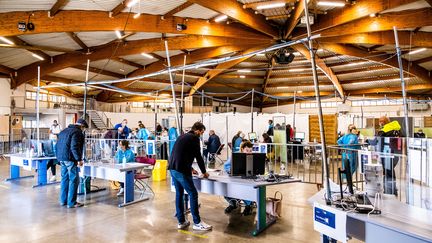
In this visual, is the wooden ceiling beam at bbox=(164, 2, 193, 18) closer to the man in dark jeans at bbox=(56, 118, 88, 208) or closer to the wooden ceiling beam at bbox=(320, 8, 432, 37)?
the wooden ceiling beam at bbox=(320, 8, 432, 37)

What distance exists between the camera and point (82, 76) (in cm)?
1762

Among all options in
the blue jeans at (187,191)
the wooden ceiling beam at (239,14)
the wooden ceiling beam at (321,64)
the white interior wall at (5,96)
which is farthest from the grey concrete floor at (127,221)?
the white interior wall at (5,96)

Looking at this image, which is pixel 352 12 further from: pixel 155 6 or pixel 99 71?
pixel 99 71

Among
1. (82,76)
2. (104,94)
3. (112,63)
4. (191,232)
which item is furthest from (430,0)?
(104,94)

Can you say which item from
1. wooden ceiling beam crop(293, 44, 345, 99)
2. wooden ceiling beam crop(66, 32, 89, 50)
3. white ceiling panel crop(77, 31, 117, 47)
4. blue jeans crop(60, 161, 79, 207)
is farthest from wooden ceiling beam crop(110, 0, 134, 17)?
wooden ceiling beam crop(293, 44, 345, 99)

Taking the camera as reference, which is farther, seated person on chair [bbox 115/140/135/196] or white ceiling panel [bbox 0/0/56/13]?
white ceiling panel [bbox 0/0/56/13]

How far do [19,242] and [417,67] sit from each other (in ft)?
60.1

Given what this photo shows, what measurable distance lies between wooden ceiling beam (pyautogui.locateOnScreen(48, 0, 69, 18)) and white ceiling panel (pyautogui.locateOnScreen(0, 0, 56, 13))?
0.08 meters

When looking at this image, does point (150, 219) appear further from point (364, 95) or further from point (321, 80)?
point (364, 95)

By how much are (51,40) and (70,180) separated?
762 centimetres

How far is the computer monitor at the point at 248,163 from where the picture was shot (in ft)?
14.4

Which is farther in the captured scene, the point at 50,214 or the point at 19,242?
the point at 50,214

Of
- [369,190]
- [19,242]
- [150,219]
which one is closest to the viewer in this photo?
[369,190]

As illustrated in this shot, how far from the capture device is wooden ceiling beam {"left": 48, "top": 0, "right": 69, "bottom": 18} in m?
7.75
